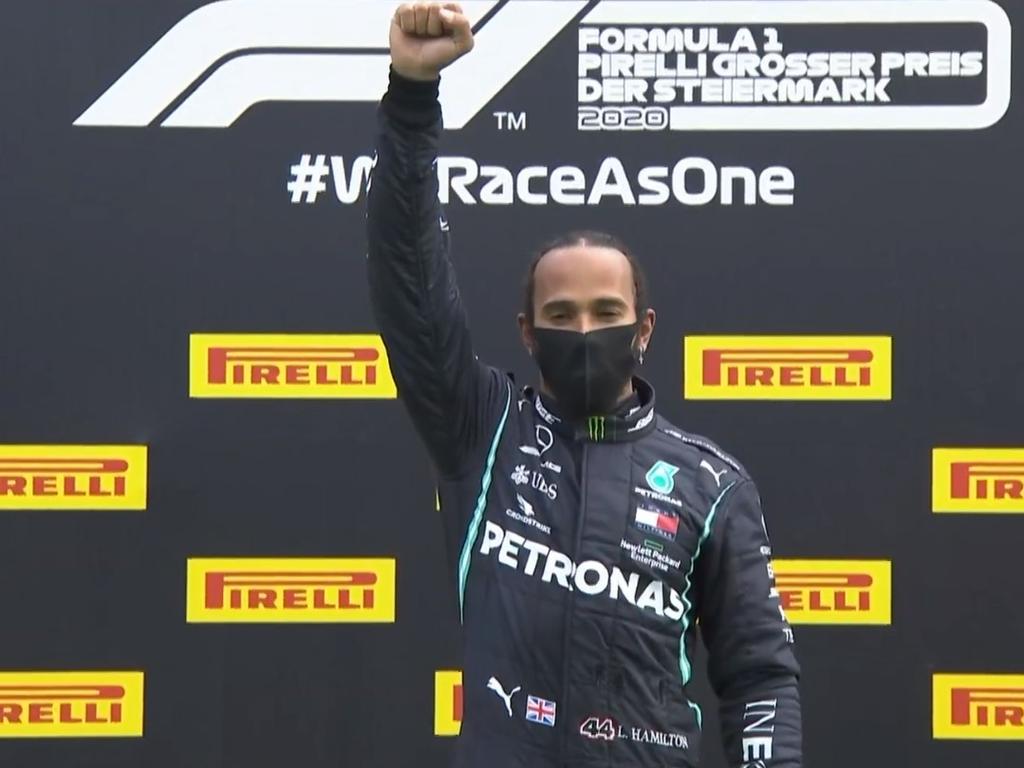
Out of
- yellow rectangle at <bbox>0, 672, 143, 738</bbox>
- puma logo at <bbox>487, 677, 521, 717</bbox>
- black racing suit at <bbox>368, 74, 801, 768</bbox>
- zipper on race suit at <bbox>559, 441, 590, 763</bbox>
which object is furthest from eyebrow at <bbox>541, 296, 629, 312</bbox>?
yellow rectangle at <bbox>0, 672, 143, 738</bbox>

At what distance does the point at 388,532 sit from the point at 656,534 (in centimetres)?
94

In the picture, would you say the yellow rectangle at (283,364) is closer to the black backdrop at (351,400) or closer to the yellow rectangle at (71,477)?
the black backdrop at (351,400)

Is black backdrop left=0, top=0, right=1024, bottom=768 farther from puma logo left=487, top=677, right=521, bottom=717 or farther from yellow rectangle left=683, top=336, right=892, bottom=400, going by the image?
puma logo left=487, top=677, right=521, bottom=717

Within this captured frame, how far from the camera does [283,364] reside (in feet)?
7.06

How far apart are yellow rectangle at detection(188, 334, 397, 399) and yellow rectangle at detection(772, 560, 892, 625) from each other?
78cm

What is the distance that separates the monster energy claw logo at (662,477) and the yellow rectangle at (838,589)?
0.88 meters

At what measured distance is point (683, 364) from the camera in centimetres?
215

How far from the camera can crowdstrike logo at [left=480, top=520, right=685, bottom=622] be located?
1255 mm

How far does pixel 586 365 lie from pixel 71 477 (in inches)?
47.2

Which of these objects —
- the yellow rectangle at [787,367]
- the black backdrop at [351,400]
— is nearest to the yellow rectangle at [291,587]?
the black backdrop at [351,400]

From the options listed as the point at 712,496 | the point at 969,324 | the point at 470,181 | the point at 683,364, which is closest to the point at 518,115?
the point at 470,181

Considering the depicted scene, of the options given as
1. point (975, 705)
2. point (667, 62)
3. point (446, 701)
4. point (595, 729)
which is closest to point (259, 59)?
point (667, 62)

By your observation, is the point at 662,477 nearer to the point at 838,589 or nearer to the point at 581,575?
the point at 581,575

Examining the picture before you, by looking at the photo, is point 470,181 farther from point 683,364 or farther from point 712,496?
point 712,496
